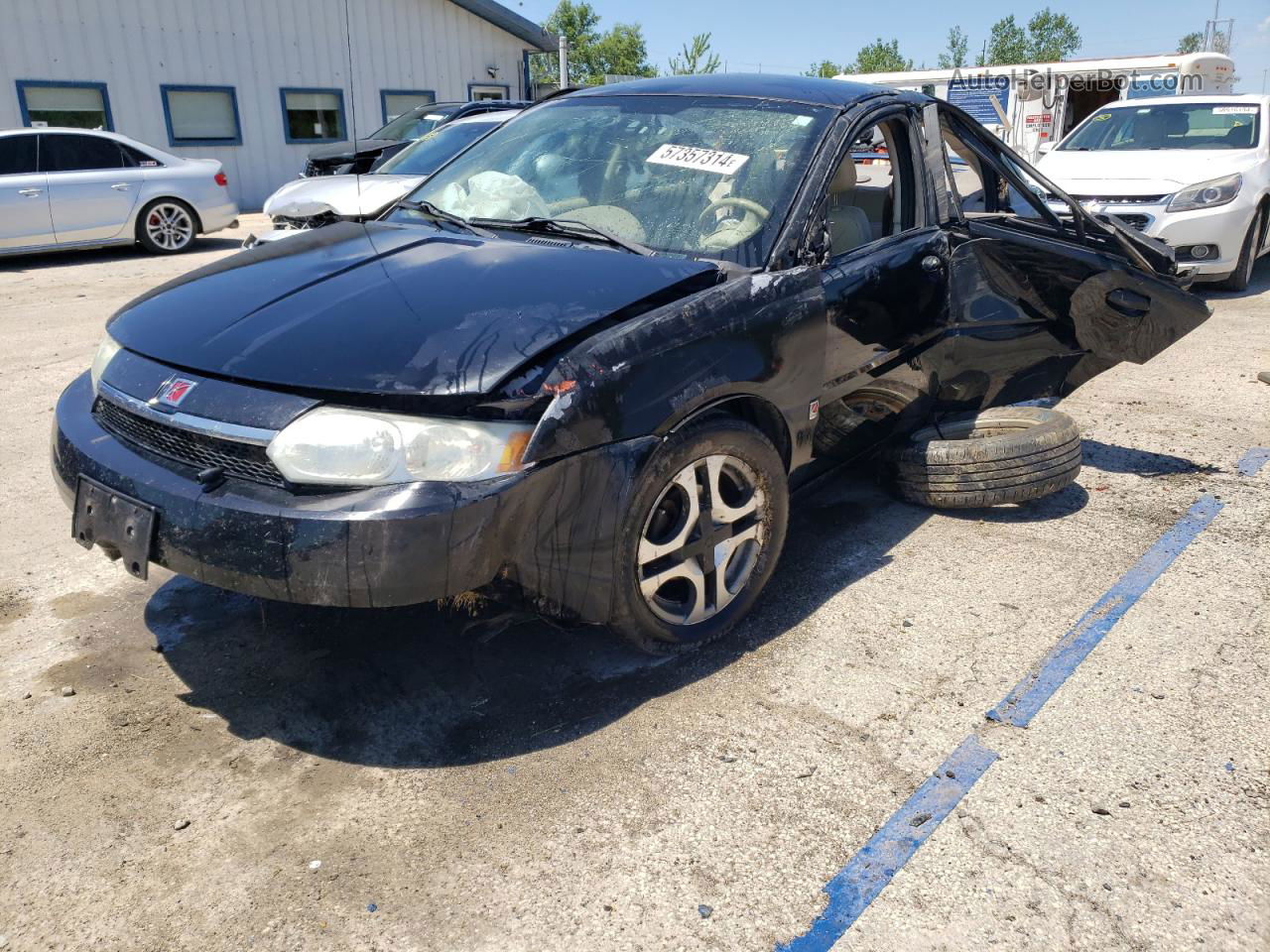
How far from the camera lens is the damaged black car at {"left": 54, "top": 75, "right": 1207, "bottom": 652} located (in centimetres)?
251

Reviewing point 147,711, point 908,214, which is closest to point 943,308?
point 908,214

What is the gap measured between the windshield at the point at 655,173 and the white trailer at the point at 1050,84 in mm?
15298

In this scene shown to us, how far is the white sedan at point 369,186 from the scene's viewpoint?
8816 millimetres

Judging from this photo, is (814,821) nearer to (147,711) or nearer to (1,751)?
(147,711)

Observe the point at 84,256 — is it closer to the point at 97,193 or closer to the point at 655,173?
the point at 97,193

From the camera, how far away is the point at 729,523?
10.5 feet

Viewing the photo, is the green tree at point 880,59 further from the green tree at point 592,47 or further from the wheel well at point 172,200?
the wheel well at point 172,200

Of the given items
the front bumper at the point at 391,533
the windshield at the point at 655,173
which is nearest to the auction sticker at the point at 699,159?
the windshield at the point at 655,173

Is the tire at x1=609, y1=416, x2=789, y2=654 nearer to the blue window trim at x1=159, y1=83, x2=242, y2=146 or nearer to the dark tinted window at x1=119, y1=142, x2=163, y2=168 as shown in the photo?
the dark tinted window at x1=119, y1=142, x2=163, y2=168

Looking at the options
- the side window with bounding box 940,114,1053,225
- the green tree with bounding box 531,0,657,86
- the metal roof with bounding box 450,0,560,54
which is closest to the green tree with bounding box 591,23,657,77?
the green tree with bounding box 531,0,657,86

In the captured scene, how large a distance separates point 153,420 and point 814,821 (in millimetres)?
2038

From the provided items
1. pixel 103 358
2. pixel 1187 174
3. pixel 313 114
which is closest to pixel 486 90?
pixel 313 114

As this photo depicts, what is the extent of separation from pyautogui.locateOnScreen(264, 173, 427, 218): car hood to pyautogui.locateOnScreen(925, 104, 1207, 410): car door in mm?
5299

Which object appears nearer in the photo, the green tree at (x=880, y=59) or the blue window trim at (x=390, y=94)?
the blue window trim at (x=390, y=94)
